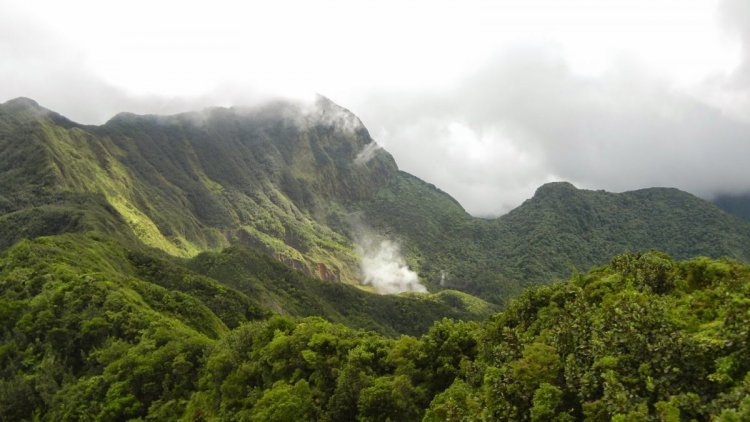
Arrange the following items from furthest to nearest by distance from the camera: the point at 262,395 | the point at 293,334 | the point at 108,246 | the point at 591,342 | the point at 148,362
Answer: the point at 108,246
the point at 148,362
the point at 293,334
the point at 262,395
the point at 591,342

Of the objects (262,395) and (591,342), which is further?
(262,395)

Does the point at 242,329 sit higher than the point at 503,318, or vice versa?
the point at 503,318

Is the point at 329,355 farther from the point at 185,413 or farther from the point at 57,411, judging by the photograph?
the point at 57,411

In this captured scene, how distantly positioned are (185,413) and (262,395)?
11.7 m

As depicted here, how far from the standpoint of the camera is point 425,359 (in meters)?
45.2

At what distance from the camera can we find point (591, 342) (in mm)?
27891

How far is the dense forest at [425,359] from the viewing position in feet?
78.7

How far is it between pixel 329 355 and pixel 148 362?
25368 mm

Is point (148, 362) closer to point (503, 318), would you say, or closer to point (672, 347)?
point (503, 318)

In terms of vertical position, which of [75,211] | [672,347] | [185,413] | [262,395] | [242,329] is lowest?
[185,413]

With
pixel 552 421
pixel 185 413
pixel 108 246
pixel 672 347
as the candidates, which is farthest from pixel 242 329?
pixel 108 246

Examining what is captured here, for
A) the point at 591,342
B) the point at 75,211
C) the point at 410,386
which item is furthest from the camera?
the point at 75,211

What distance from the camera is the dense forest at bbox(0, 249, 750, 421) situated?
24.0 metres

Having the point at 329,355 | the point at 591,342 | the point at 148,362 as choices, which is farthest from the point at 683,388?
the point at 148,362
